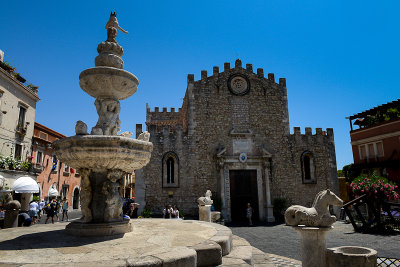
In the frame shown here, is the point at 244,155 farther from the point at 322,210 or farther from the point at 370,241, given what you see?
the point at 322,210

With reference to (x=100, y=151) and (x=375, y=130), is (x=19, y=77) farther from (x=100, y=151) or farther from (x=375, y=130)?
(x=375, y=130)

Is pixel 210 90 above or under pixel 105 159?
above

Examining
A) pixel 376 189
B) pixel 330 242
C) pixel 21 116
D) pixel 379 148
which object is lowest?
pixel 330 242

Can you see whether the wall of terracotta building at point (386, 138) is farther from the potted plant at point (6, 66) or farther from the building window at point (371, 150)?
the potted plant at point (6, 66)

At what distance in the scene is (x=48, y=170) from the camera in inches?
1038

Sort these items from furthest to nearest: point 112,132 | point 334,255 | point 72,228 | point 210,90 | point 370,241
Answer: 1. point 210,90
2. point 370,241
3. point 112,132
4. point 72,228
5. point 334,255

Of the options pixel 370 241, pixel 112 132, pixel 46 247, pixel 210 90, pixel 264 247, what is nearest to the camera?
pixel 46 247

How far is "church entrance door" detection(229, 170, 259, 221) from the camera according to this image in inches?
730

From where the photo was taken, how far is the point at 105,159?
4.74m

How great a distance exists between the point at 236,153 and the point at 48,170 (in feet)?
62.1

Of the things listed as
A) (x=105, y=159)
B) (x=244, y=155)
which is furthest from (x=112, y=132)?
(x=244, y=155)

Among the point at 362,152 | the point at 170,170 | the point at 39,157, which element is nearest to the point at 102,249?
the point at 170,170

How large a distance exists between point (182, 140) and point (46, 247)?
49.6ft

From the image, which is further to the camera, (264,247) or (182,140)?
(182,140)
